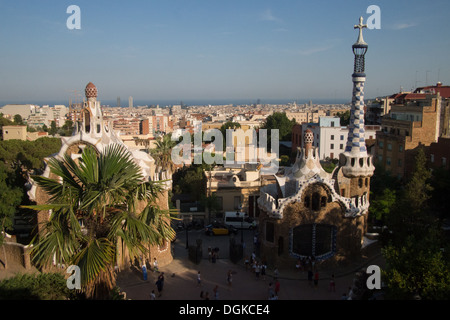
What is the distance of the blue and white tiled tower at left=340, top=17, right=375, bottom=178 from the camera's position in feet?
84.0

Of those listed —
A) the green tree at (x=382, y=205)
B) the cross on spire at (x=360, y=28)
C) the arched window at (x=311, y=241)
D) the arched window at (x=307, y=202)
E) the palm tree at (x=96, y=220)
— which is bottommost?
the arched window at (x=311, y=241)

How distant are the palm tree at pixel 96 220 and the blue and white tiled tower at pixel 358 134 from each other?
16299mm

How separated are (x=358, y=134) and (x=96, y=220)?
19.1 m

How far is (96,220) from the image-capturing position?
1250 cm

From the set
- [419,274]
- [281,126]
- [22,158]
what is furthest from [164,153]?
[281,126]

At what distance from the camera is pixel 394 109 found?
56.4 meters

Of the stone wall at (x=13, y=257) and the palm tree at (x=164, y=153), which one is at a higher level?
the palm tree at (x=164, y=153)

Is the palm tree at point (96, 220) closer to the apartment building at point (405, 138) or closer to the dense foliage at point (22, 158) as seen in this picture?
the dense foliage at point (22, 158)

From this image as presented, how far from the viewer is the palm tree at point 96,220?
11.5 meters

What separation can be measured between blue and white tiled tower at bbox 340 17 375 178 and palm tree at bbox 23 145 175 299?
16299mm

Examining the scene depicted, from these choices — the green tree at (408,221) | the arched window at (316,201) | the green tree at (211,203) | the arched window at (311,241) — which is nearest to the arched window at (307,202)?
the arched window at (316,201)

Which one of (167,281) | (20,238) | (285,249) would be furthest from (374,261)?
(20,238)

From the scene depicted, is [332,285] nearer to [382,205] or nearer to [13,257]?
[382,205]
